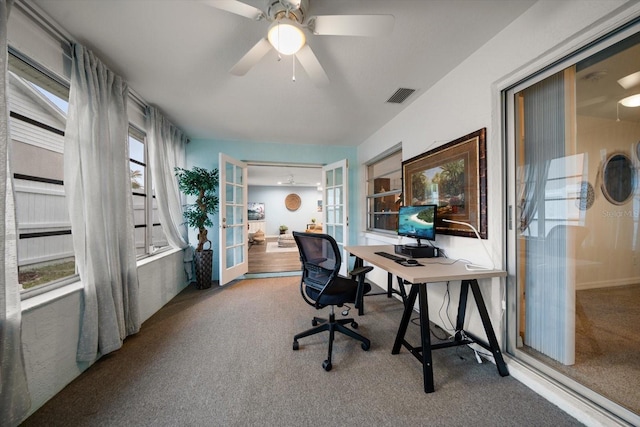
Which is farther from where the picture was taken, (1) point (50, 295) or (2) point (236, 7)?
(1) point (50, 295)

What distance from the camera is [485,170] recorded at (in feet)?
5.69

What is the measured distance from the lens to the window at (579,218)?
44.9 inches

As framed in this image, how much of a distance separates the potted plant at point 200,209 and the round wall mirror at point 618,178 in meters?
3.89

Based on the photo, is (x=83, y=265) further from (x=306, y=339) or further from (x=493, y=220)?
(x=493, y=220)

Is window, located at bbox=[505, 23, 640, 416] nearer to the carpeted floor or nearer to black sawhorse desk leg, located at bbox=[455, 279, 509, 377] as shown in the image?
the carpeted floor

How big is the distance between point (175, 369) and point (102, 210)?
1.37 m

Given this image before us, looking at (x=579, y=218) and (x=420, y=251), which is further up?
(x=579, y=218)

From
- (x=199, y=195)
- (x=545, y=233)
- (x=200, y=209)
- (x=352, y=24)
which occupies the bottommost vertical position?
(x=545, y=233)

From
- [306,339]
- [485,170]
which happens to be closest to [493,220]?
[485,170]

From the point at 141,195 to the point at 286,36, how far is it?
8.73 feet

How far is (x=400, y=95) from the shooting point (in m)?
2.43

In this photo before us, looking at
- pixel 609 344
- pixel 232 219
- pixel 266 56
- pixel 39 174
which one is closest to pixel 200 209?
pixel 232 219

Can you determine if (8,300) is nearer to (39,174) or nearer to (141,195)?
(39,174)

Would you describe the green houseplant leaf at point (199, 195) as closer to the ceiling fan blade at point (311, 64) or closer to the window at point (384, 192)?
the ceiling fan blade at point (311, 64)
